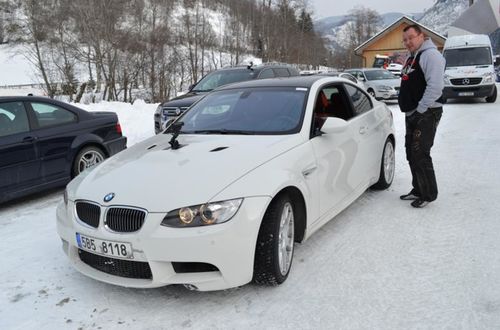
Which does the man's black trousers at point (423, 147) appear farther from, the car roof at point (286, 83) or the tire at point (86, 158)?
the tire at point (86, 158)

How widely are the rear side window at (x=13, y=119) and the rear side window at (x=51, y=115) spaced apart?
7.0 inches

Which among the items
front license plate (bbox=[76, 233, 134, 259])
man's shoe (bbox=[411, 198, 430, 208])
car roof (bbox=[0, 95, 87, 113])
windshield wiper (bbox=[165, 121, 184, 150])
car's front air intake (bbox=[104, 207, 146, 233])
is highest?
car roof (bbox=[0, 95, 87, 113])

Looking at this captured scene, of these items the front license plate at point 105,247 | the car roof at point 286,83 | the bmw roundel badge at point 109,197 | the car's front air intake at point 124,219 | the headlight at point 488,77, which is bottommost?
the front license plate at point 105,247

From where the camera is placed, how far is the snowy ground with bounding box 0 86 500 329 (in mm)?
2939

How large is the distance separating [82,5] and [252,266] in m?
23.1

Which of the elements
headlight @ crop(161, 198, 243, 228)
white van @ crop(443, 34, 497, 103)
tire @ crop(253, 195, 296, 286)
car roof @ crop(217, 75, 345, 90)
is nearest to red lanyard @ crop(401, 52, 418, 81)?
car roof @ crop(217, 75, 345, 90)

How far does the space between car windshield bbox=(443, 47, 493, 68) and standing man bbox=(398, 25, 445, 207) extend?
13.1 metres

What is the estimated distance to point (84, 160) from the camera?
257 inches

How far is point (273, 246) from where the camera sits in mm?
3137

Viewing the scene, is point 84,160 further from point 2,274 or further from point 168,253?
point 168,253

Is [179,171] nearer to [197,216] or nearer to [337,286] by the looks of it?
[197,216]

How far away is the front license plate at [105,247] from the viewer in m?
2.95

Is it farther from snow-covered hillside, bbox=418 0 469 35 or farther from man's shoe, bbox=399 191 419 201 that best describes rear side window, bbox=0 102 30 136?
snow-covered hillside, bbox=418 0 469 35

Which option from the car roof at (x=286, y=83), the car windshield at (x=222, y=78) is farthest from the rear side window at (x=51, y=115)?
the car windshield at (x=222, y=78)
